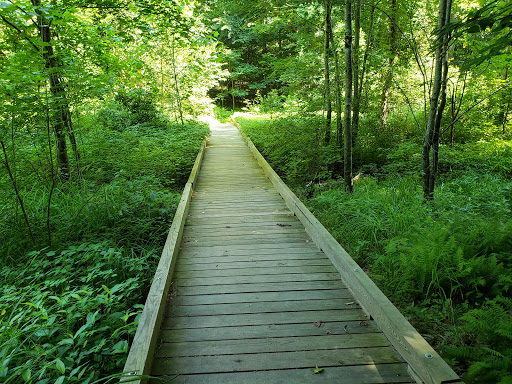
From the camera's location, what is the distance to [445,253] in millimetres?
3199

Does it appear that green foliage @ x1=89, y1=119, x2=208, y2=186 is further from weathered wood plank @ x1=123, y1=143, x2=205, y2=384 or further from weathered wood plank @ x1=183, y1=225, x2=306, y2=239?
weathered wood plank @ x1=123, y1=143, x2=205, y2=384

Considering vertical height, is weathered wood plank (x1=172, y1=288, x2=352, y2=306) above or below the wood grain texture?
below

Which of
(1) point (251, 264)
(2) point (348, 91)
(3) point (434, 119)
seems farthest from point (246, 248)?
(2) point (348, 91)

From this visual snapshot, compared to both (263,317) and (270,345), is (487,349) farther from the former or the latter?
(263,317)

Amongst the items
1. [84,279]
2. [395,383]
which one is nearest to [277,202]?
[84,279]

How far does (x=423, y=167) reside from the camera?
5.15 meters

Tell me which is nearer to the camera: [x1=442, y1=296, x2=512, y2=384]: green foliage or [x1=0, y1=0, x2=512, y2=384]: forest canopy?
[x1=442, y1=296, x2=512, y2=384]: green foliage

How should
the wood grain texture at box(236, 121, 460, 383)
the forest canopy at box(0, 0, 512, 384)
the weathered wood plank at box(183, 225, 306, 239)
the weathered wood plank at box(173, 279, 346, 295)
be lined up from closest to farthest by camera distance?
the wood grain texture at box(236, 121, 460, 383)
the forest canopy at box(0, 0, 512, 384)
the weathered wood plank at box(173, 279, 346, 295)
the weathered wood plank at box(183, 225, 306, 239)

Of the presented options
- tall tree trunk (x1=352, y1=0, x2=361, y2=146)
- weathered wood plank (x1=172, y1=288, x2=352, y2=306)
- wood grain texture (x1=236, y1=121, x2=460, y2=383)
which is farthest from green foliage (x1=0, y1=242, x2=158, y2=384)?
tall tree trunk (x1=352, y1=0, x2=361, y2=146)

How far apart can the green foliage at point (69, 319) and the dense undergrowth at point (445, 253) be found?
248 centimetres

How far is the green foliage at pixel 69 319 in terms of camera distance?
2.25m

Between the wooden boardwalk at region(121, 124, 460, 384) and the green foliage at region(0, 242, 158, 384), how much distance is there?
347 millimetres

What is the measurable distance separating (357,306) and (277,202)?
3388 millimetres

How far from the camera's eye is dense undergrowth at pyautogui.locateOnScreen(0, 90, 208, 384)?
7.72 ft
